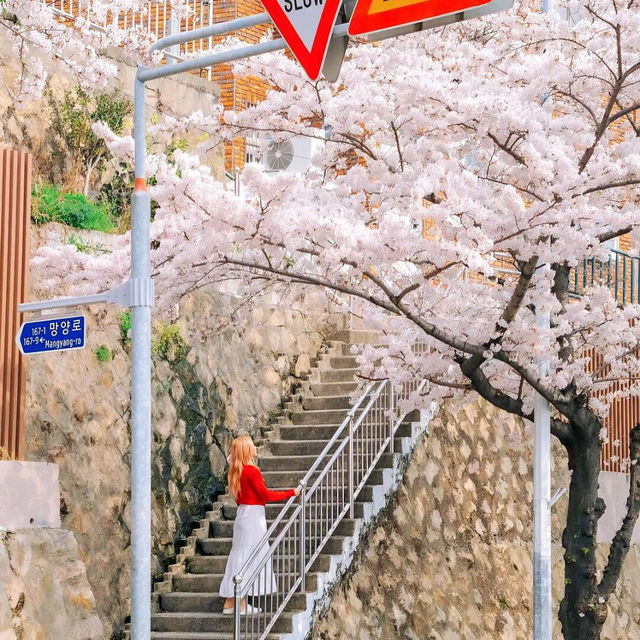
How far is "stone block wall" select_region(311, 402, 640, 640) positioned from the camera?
17766mm

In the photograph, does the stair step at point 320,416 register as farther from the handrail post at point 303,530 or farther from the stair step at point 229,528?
the handrail post at point 303,530

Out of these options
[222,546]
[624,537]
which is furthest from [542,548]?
[222,546]

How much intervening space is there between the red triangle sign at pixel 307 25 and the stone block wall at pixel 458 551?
8943mm

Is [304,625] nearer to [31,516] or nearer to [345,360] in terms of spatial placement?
[31,516]

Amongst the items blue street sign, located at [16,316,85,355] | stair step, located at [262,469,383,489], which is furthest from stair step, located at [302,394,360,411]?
blue street sign, located at [16,316,85,355]

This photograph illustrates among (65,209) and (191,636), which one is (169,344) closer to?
(65,209)

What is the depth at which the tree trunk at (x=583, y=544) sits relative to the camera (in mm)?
14912

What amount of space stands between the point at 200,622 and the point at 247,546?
114cm

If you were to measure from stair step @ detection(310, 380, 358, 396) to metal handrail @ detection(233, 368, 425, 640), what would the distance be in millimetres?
1006

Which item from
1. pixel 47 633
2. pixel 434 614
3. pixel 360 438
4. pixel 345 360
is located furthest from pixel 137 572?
pixel 345 360

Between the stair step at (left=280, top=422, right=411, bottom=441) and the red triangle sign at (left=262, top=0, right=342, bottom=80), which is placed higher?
the red triangle sign at (left=262, top=0, right=342, bottom=80)

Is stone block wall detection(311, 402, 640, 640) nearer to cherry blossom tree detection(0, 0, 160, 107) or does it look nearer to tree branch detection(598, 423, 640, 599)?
tree branch detection(598, 423, 640, 599)

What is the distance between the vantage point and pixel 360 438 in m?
18.2

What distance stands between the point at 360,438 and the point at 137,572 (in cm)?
806
